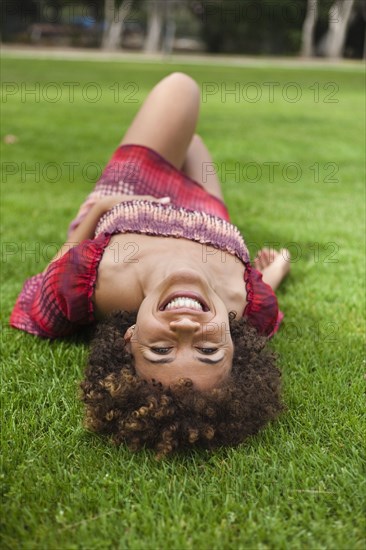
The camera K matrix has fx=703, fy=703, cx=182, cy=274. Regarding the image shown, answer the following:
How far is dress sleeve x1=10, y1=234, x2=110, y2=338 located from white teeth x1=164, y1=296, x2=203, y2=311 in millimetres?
660

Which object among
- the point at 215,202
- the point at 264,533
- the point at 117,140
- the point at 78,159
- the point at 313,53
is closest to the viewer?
the point at 264,533

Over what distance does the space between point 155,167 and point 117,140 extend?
4.86m

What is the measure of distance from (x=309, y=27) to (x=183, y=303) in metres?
38.2

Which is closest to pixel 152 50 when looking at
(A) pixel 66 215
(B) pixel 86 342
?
(A) pixel 66 215

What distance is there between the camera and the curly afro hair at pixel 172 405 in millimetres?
2570

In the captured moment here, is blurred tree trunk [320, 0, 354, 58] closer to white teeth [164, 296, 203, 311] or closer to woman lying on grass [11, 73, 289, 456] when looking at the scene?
woman lying on grass [11, 73, 289, 456]

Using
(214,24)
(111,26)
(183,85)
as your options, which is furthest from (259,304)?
(214,24)

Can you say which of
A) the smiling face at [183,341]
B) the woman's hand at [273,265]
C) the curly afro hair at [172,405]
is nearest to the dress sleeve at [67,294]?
the curly afro hair at [172,405]

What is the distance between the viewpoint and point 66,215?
586 centimetres

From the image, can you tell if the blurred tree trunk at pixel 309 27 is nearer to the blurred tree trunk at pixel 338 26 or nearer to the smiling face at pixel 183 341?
the blurred tree trunk at pixel 338 26

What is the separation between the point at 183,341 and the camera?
2.60 meters

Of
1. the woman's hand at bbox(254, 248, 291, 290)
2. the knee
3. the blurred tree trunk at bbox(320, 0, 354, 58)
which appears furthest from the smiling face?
the blurred tree trunk at bbox(320, 0, 354, 58)

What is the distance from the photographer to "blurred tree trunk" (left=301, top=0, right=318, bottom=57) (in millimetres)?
36934

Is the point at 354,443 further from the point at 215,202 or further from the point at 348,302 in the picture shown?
the point at 215,202
